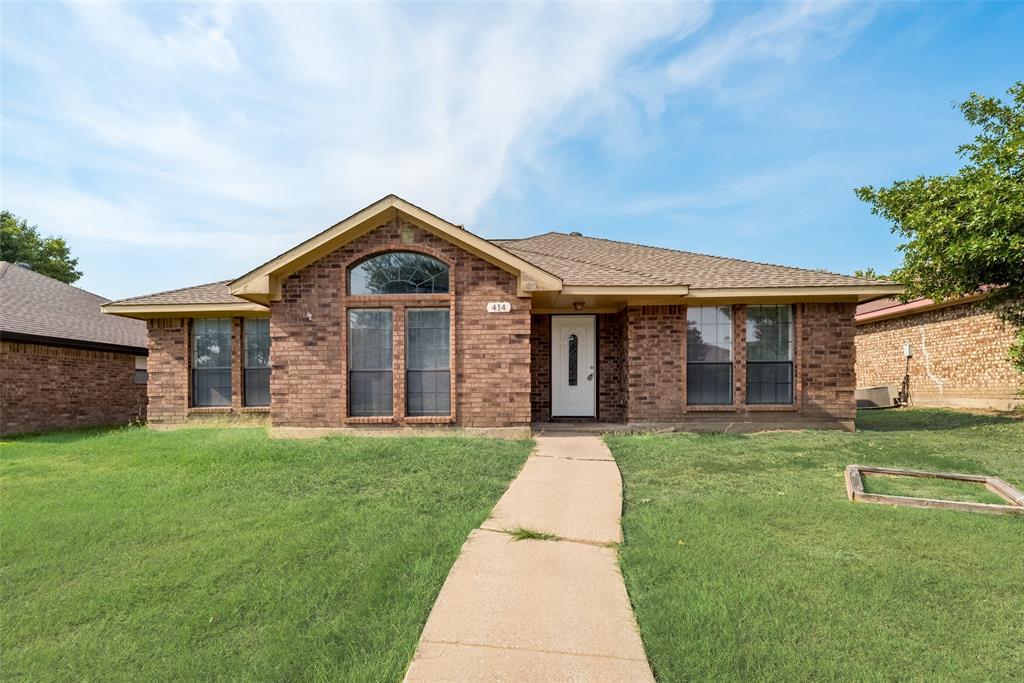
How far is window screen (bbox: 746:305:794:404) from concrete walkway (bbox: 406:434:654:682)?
637 cm

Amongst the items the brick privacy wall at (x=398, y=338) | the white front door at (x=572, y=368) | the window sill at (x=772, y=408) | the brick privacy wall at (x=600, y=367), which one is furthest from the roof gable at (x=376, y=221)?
the window sill at (x=772, y=408)

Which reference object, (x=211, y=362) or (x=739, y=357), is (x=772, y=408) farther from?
(x=211, y=362)

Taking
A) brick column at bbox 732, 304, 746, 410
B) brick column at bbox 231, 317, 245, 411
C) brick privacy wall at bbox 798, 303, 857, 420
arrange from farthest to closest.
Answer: brick column at bbox 231, 317, 245, 411 → brick column at bbox 732, 304, 746, 410 → brick privacy wall at bbox 798, 303, 857, 420

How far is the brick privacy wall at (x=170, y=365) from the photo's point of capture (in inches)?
470

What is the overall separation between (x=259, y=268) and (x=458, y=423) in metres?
4.48

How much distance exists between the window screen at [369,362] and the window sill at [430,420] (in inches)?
17.5

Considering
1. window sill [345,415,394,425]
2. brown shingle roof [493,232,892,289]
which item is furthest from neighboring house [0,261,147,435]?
brown shingle roof [493,232,892,289]

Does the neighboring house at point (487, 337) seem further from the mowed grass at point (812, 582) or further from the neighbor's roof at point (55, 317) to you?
the mowed grass at point (812, 582)

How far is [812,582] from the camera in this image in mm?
3572

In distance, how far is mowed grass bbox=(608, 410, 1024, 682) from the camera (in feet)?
9.07

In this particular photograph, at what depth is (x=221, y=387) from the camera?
11984mm

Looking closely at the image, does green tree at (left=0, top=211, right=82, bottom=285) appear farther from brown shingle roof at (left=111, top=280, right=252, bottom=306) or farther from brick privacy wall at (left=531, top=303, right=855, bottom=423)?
brick privacy wall at (left=531, top=303, right=855, bottom=423)

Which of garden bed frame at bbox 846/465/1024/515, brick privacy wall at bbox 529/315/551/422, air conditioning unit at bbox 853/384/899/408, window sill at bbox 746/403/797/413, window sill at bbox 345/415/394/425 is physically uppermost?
brick privacy wall at bbox 529/315/551/422

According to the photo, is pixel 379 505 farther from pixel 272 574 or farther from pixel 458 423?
pixel 458 423
